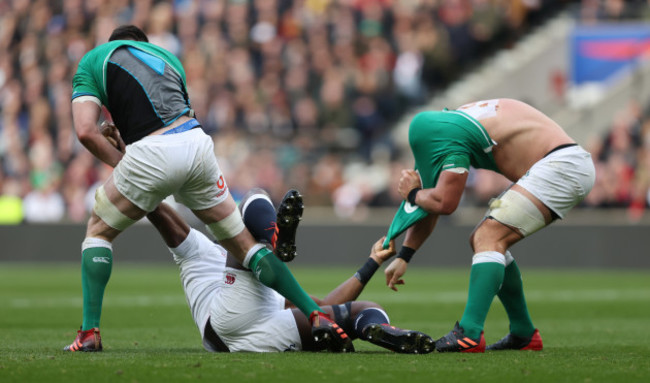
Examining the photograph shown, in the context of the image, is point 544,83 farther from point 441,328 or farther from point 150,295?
point 441,328

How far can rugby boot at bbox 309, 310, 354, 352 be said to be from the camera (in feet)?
20.2

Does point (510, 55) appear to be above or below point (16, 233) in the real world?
above

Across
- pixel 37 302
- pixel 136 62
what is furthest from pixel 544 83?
pixel 136 62

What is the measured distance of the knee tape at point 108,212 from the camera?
633 cm

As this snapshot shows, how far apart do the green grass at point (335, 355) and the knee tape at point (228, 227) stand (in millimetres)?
771

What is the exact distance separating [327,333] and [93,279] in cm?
155

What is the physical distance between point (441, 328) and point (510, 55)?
49.5 feet

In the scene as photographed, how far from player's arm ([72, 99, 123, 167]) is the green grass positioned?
129cm

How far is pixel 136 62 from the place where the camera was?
6.37 m

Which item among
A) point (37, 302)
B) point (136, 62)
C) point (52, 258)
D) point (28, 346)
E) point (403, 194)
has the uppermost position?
point (136, 62)

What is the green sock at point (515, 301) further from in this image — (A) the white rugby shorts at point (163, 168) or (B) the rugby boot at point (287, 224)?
(A) the white rugby shorts at point (163, 168)

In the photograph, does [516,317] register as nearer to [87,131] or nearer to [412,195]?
[412,195]

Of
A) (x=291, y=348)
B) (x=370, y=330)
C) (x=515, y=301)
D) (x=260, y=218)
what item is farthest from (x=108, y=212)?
(x=515, y=301)

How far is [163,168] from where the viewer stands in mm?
6199
